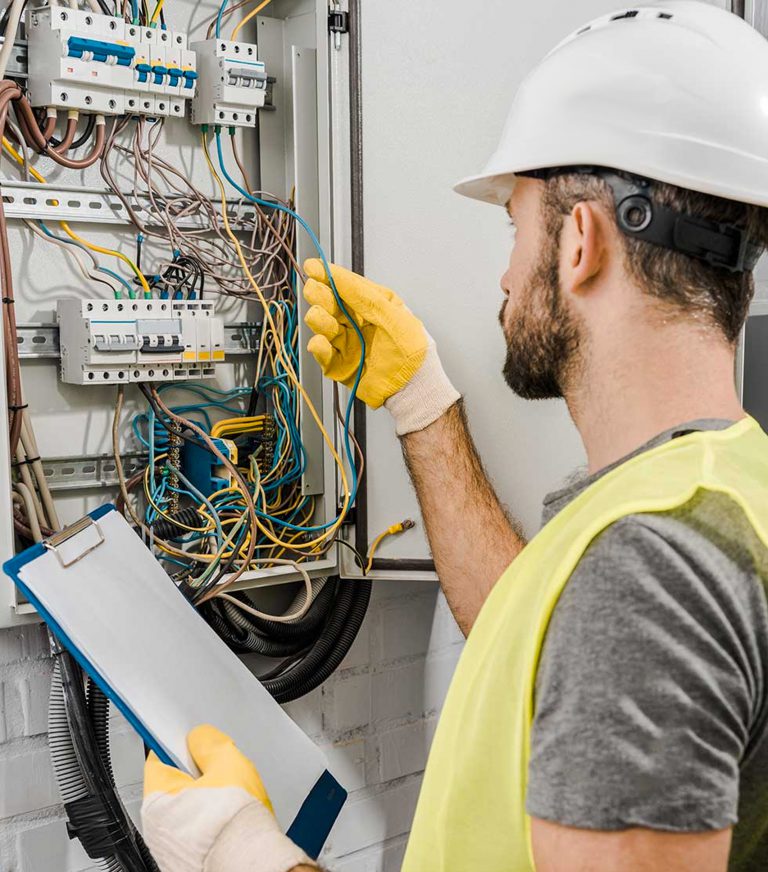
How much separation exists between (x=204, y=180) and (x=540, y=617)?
4.02 ft

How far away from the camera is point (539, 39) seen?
1464 mm

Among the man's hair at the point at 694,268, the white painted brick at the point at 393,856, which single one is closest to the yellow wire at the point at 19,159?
the man's hair at the point at 694,268

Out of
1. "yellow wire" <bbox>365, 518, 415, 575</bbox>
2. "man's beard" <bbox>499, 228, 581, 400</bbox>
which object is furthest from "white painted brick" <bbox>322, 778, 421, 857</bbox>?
"man's beard" <bbox>499, 228, 581, 400</bbox>

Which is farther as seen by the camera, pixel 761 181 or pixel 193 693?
pixel 193 693

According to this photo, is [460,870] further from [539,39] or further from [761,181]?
[539,39]

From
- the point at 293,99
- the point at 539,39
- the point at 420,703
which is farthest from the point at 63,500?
the point at 539,39

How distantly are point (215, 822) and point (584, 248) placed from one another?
71 centimetres

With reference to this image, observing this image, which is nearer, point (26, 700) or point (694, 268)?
point (694, 268)

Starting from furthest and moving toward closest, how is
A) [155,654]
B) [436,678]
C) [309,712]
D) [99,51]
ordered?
[436,678], [309,712], [99,51], [155,654]

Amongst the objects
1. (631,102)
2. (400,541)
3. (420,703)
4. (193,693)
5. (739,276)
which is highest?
(631,102)

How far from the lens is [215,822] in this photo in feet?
3.43

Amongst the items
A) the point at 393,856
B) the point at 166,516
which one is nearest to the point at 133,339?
the point at 166,516

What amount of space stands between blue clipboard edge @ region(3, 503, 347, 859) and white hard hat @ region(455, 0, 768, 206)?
0.74 metres

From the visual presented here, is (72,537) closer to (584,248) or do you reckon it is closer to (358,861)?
(584,248)
